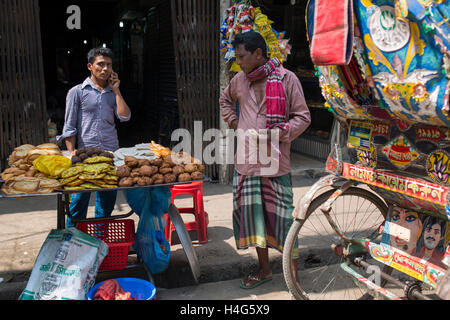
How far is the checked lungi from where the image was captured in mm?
→ 3439

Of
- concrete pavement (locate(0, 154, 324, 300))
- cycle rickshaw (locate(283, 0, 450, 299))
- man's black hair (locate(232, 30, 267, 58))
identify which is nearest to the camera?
cycle rickshaw (locate(283, 0, 450, 299))

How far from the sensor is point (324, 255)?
4328 millimetres

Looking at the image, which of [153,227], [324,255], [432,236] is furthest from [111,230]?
[432,236]

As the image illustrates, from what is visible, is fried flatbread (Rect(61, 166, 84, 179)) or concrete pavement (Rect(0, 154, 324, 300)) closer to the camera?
fried flatbread (Rect(61, 166, 84, 179))

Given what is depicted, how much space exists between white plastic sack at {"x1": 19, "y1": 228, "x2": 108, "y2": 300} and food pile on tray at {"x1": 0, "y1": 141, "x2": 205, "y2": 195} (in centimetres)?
44

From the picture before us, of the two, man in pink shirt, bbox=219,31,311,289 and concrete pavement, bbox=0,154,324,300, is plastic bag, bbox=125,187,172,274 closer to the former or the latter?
concrete pavement, bbox=0,154,324,300

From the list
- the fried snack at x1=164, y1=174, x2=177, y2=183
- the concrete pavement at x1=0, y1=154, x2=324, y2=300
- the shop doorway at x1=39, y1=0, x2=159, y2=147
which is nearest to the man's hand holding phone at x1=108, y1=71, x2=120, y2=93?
the fried snack at x1=164, y1=174, x2=177, y2=183

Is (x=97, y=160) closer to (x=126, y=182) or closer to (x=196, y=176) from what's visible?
(x=126, y=182)

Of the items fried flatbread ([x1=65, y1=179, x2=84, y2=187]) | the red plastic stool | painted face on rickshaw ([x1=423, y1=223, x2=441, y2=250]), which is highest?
fried flatbread ([x1=65, y1=179, x2=84, y2=187])

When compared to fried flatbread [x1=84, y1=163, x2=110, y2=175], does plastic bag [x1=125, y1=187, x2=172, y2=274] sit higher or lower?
lower

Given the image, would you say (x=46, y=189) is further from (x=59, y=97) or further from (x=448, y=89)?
(x=59, y=97)

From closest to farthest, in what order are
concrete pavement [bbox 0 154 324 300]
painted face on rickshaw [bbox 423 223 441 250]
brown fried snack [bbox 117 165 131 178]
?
painted face on rickshaw [bbox 423 223 441 250] → brown fried snack [bbox 117 165 131 178] → concrete pavement [bbox 0 154 324 300]

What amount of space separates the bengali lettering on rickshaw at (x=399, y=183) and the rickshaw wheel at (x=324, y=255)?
0.83 feet

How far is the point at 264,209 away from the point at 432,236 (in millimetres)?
1287
